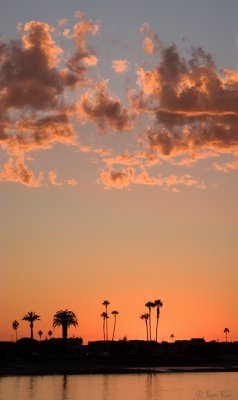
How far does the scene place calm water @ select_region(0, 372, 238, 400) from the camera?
6378cm

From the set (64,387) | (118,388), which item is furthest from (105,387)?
(64,387)

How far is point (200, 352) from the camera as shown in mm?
184750

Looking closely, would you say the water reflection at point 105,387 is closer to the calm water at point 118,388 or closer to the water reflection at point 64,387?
the calm water at point 118,388

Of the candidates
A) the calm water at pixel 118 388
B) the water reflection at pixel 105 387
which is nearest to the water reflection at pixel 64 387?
the calm water at pixel 118 388

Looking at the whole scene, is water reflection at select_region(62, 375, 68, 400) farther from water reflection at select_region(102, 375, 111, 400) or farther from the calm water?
water reflection at select_region(102, 375, 111, 400)

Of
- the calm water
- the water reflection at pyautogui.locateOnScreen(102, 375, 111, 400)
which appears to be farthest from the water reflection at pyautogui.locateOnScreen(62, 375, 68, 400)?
the water reflection at pyautogui.locateOnScreen(102, 375, 111, 400)

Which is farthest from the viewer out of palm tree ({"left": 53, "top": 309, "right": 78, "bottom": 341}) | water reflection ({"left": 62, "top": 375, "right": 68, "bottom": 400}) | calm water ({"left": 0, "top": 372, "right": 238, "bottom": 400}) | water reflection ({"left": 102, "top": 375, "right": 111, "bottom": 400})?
palm tree ({"left": 53, "top": 309, "right": 78, "bottom": 341})

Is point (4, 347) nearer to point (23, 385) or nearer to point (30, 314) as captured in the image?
point (30, 314)

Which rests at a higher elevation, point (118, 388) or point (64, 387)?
point (64, 387)

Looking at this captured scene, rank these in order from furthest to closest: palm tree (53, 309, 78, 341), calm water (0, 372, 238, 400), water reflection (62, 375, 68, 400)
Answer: palm tree (53, 309, 78, 341) → calm water (0, 372, 238, 400) → water reflection (62, 375, 68, 400)

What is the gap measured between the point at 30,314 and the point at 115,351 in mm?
32531

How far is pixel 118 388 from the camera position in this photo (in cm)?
7262

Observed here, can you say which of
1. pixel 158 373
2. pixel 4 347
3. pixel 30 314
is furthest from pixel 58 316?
pixel 158 373

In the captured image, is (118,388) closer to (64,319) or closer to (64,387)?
(64,387)
